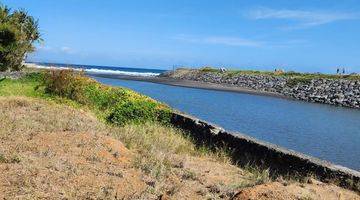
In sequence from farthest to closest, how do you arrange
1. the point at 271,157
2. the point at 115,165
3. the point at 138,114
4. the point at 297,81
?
the point at 297,81
the point at 138,114
the point at 271,157
the point at 115,165

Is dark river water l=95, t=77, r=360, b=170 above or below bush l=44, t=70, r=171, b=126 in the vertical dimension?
below

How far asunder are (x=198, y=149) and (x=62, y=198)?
8956mm

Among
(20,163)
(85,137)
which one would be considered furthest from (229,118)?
(20,163)

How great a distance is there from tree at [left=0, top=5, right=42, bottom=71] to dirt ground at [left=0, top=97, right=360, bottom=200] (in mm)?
32015

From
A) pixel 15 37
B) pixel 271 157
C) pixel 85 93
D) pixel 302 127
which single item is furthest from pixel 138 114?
pixel 15 37

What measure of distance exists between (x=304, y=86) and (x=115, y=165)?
187 feet

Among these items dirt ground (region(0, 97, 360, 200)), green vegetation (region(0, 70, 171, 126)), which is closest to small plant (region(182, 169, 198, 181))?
dirt ground (region(0, 97, 360, 200))

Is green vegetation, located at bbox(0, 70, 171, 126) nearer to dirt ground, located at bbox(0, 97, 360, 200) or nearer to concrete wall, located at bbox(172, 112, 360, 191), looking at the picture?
concrete wall, located at bbox(172, 112, 360, 191)

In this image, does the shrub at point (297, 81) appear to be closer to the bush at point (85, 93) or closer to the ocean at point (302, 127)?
the ocean at point (302, 127)

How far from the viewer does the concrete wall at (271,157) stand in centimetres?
1254

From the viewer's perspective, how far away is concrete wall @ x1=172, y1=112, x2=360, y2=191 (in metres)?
12.5

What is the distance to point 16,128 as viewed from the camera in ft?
46.4

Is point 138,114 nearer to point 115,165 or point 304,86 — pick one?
point 115,165

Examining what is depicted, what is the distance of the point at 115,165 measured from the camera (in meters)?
11.4
